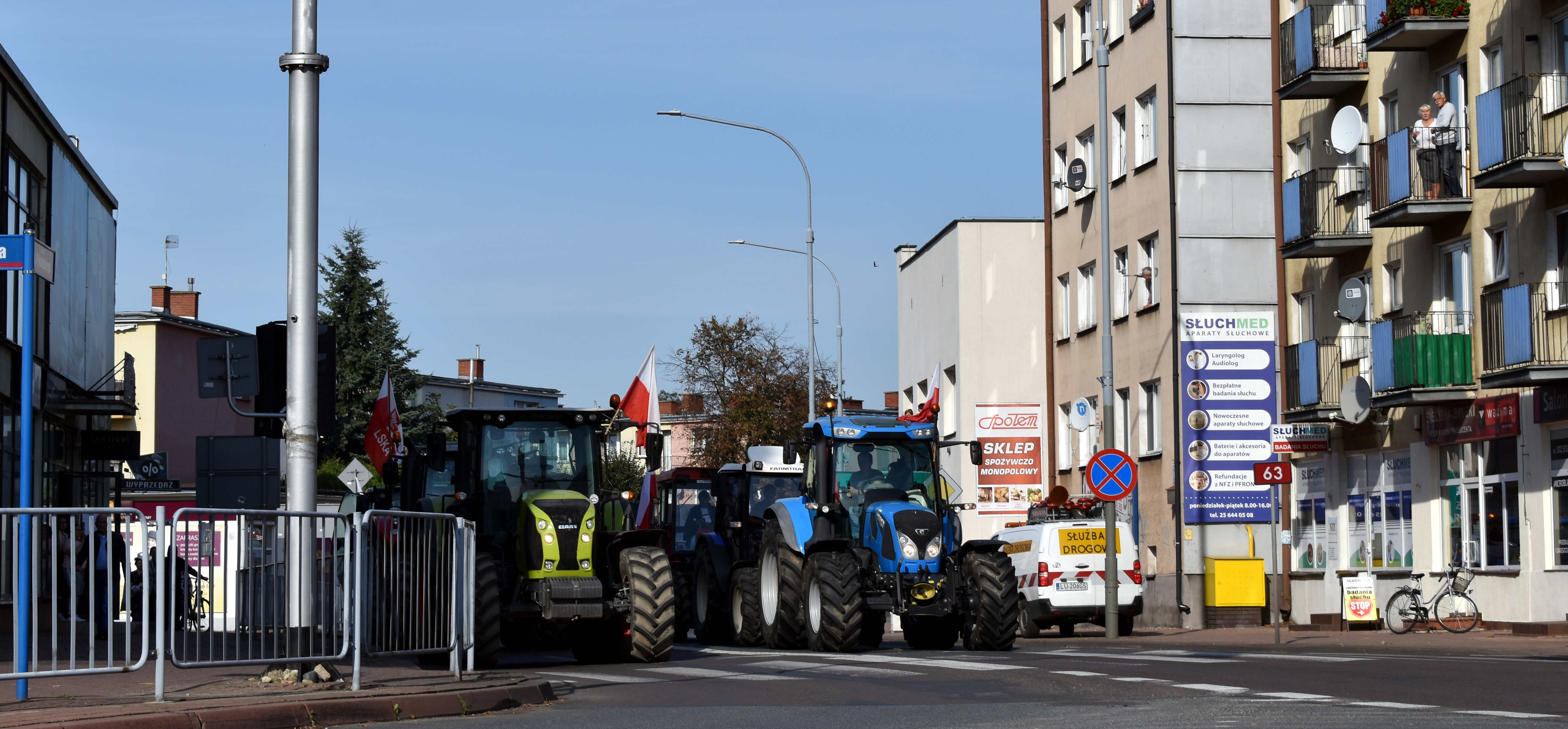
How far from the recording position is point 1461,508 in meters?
28.2

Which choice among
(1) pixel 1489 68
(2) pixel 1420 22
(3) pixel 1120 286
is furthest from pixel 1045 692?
(3) pixel 1120 286

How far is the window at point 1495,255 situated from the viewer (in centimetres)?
2741

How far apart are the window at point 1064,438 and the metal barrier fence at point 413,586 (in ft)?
99.5

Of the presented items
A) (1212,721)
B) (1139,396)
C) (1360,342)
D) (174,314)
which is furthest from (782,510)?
(174,314)

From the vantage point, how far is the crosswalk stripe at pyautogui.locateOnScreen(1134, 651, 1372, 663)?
18.5 meters

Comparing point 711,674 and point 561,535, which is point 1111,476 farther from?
point 711,674

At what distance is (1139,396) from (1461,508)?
10.5 meters

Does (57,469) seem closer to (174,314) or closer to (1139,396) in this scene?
(1139,396)

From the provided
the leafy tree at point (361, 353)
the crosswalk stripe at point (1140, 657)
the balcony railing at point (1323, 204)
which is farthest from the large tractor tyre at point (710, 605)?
the leafy tree at point (361, 353)

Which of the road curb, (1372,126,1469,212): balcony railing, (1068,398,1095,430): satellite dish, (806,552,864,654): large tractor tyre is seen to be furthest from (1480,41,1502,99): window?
the road curb

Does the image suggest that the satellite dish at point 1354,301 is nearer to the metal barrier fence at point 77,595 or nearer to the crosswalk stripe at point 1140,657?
the crosswalk stripe at point 1140,657

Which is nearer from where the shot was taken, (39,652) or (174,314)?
(39,652)

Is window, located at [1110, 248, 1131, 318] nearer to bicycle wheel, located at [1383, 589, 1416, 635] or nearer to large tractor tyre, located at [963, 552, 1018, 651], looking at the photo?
bicycle wheel, located at [1383, 589, 1416, 635]

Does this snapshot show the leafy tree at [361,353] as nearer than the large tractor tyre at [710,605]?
No
